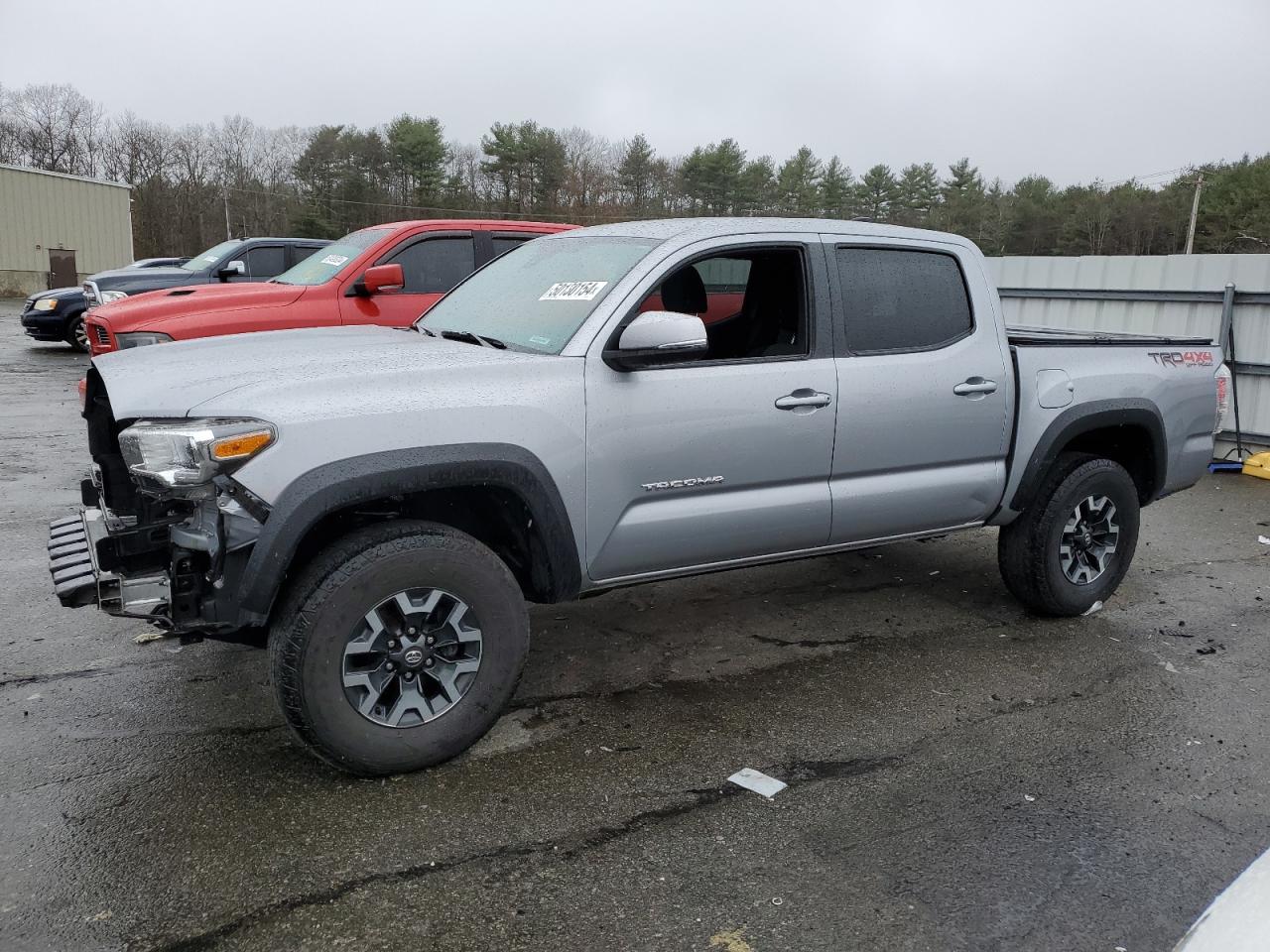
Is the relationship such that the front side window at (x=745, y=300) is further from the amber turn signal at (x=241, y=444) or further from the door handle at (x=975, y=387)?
the amber turn signal at (x=241, y=444)

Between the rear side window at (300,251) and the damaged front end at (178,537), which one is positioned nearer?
the damaged front end at (178,537)

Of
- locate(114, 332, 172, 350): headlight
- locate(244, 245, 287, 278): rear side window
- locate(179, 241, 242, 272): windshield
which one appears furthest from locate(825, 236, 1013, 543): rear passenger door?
locate(179, 241, 242, 272): windshield

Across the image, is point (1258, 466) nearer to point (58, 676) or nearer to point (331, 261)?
point (331, 261)

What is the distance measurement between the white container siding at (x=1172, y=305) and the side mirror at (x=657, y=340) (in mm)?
5541

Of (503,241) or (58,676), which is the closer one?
(58,676)

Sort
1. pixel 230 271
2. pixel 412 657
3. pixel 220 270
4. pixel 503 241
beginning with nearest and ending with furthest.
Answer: pixel 412 657 < pixel 503 241 < pixel 230 271 < pixel 220 270

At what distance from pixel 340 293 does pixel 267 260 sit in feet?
16.2

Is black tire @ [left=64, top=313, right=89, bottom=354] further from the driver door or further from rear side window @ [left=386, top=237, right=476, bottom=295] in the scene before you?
the driver door

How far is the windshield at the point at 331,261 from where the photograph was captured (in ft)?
24.7

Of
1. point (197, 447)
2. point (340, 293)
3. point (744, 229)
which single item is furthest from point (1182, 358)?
point (340, 293)

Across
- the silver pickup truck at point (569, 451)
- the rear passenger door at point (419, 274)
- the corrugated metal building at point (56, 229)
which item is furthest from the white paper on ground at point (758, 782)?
the corrugated metal building at point (56, 229)

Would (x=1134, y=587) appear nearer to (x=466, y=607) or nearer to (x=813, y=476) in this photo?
(x=813, y=476)

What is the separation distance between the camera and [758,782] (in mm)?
3328

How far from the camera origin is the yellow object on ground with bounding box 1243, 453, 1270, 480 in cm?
880
